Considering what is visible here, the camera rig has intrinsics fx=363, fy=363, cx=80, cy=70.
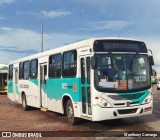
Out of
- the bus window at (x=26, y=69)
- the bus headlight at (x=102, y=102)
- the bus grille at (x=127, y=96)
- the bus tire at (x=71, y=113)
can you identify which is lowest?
the bus tire at (x=71, y=113)

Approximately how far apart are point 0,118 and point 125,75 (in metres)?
7.10

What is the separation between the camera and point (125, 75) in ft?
40.3

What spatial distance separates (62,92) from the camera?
14.6 meters

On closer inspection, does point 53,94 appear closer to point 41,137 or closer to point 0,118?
point 0,118

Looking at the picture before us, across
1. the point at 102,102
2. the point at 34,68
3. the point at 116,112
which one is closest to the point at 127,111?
the point at 116,112

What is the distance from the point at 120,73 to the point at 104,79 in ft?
2.02

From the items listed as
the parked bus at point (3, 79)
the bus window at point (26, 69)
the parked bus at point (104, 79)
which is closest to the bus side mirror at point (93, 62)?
the parked bus at point (104, 79)

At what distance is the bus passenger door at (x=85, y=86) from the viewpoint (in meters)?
12.3

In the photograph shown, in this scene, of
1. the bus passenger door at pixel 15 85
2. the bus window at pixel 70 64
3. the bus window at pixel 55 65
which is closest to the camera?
the bus window at pixel 70 64

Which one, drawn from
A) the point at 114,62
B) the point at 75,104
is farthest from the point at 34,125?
the point at 114,62

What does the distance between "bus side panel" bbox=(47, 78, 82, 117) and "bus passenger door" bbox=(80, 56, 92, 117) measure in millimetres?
255

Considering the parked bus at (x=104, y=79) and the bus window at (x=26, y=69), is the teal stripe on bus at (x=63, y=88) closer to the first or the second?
the parked bus at (x=104, y=79)

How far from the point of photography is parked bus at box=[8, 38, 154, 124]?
11.9m

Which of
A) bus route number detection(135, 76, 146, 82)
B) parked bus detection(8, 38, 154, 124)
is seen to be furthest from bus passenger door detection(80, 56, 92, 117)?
bus route number detection(135, 76, 146, 82)
